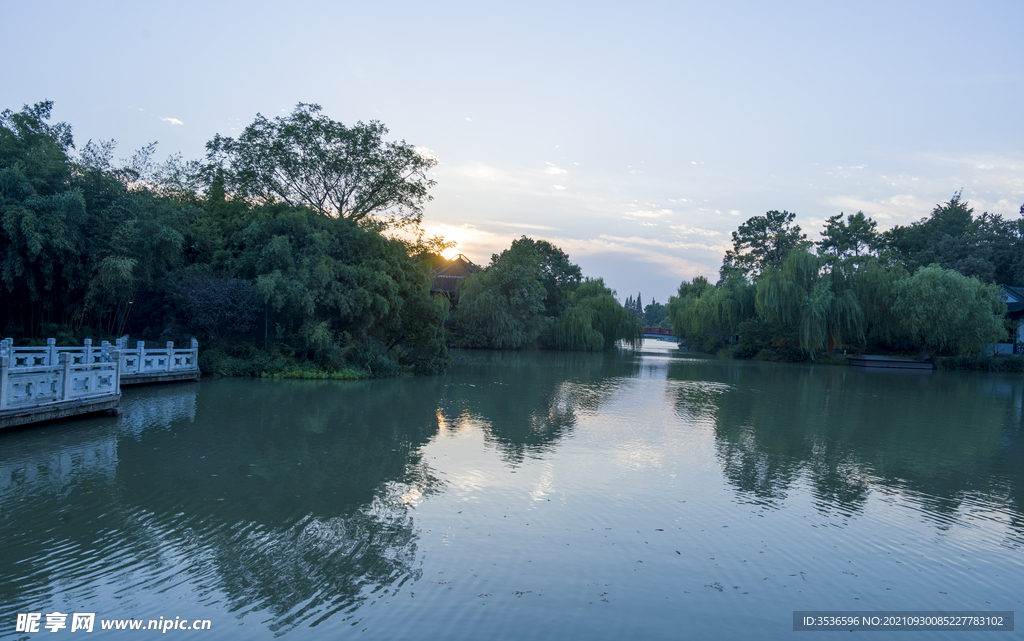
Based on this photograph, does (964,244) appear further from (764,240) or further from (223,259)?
(223,259)

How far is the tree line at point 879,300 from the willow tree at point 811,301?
0.19ft

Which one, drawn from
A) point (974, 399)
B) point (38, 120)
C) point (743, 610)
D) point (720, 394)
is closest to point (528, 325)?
point (720, 394)

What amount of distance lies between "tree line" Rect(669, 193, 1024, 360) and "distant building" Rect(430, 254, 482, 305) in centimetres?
1826

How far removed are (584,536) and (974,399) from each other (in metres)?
20.4

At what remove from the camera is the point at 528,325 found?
42.0m

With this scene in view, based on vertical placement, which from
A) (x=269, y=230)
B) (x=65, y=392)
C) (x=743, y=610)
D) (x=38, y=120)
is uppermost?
(x=38, y=120)

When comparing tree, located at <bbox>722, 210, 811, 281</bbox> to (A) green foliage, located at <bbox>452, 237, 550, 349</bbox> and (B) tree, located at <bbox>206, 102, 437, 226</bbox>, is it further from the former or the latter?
(B) tree, located at <bbox>206, 102, 437, 226</bbox>

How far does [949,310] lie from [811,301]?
7.03 meters

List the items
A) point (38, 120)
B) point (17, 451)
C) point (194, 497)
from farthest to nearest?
point (38, 120), point (17, 451), point (194, 497)

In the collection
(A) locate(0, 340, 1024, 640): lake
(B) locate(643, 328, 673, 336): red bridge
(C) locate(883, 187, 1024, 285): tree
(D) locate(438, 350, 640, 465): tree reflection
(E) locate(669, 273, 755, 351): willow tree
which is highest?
(C) locate(883, 187, 1024, 285): tree

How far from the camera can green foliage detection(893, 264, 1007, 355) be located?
33812 mm

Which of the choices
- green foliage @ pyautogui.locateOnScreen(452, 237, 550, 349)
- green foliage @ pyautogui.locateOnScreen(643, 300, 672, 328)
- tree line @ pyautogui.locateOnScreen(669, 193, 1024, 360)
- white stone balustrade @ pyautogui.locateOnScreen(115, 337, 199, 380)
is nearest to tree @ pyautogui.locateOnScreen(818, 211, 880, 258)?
tree line @ pyautogui.locateOnScreen(669, 193, 1024, 360)

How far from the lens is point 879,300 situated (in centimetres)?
3603

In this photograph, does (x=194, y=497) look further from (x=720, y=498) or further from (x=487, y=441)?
(x=720, y=498)
